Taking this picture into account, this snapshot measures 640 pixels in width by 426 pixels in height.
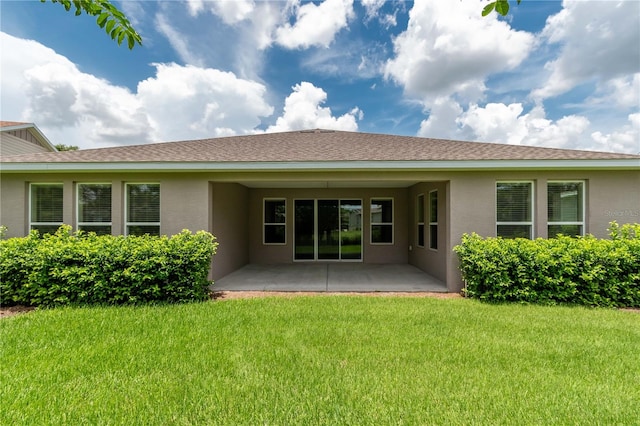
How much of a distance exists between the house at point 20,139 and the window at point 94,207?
11.8 m

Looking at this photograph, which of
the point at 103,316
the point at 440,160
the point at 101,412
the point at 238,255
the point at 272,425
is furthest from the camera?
the point at 238,255

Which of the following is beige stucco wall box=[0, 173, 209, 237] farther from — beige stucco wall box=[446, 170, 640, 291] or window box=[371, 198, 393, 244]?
window box=[371, 198, 393, 244]

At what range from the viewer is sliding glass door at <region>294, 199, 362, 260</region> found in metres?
11.0

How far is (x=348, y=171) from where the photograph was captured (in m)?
6.77

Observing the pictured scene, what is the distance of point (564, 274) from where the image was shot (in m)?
5.71

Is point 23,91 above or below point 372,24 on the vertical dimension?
below

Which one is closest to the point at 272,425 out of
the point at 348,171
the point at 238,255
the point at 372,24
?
the point at 348,171

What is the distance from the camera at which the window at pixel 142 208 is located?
23.2 ft

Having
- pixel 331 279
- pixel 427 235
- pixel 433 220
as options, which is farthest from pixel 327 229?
pixel 433 220

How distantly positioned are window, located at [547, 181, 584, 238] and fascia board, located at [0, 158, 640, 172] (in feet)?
2.01

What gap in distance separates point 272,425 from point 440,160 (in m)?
5.78

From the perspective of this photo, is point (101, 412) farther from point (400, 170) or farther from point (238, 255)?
point (238, 255)

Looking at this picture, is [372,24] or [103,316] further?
[372,24]

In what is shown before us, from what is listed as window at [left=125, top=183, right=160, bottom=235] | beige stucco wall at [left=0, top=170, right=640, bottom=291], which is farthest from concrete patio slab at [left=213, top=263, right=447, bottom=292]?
window at [left=125, top=183, right=160, bottom=235]
